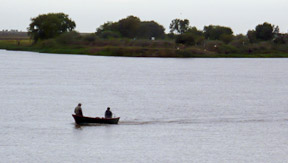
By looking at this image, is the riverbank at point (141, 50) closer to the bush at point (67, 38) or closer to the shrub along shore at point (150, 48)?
the shrub along shore at point (150, 48)

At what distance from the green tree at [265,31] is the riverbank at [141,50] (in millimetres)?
14279

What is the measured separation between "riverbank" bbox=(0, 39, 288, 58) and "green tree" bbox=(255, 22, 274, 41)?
562 inches

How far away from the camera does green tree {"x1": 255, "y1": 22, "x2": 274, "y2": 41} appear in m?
182

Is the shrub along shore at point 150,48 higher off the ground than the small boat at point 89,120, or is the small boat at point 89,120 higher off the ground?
the shrub along shore at point 150,48

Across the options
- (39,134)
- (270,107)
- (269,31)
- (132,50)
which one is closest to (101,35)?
(132,50)

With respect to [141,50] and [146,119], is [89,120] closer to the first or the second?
[146,119]

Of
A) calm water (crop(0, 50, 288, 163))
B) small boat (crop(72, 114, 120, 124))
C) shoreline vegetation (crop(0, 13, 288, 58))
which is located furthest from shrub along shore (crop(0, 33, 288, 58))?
small boat (crop(72, 114, 120, 124))

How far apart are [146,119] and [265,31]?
132m

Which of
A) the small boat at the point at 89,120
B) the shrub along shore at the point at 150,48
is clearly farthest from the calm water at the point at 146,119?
the shrub along shore at the point at 150,48

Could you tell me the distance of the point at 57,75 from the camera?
102 meters

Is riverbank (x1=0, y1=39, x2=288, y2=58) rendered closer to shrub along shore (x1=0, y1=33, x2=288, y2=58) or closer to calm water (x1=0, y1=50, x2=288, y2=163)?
shrub along shore (x1=0, y1=33, x2=288, y2=58)

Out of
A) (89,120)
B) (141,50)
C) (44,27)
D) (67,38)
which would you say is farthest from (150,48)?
(89,120)

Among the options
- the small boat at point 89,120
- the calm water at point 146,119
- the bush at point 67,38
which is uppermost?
the bush at point 67,38

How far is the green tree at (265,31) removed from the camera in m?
182
